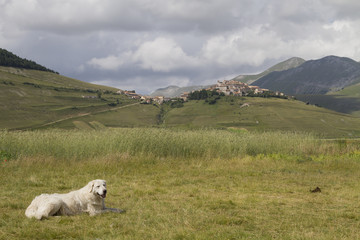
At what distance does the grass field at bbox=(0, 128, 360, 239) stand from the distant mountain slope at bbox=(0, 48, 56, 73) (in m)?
151

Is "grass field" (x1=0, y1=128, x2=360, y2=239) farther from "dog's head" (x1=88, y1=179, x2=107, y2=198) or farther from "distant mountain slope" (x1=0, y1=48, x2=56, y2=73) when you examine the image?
"distant mountain slope" (x1=0, y1=48, x2=56, y2=73)

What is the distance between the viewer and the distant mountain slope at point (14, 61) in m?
152

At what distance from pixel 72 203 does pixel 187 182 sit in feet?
18.1

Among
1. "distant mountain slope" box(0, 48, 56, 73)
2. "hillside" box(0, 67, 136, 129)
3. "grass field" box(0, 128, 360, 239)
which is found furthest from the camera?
"distant mountain slope" box(0, 48, 56, 73)

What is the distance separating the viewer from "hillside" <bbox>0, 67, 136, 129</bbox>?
98562 mm

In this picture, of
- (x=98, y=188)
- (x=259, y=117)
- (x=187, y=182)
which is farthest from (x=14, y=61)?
(x=98, y=188)

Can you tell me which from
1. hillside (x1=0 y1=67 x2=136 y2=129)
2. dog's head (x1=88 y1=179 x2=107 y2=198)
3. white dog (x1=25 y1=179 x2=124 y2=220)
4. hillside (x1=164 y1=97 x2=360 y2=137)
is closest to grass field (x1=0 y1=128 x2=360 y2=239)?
white dog (x1=25 y1=179 x2=124 y2=220)

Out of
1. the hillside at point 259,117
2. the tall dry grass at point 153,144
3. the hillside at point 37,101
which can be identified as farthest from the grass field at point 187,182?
the hillside at point 37,101

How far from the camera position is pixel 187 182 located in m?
12.6

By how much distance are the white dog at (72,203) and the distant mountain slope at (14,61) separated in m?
161

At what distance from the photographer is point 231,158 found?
61.8 ft

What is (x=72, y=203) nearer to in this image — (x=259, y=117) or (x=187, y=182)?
(x=187, y=182)

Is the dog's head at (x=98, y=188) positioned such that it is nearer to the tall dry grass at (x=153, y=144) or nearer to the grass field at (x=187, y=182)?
the grass field at (x=187, y=182)

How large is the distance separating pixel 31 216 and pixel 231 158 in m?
13.0
